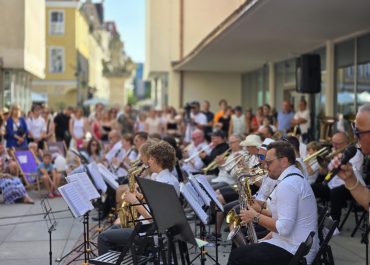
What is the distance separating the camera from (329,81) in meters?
15.0

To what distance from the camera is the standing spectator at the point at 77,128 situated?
16.4 metres

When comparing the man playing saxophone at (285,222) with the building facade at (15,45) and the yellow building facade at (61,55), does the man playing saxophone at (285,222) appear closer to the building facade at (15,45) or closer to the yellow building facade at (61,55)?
the building facade at (15,45)

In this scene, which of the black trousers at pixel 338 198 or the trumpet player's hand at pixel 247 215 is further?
the black trousers at pixel 338 198

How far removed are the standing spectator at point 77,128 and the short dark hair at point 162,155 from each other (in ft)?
32.4

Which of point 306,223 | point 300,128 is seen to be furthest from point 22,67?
point 306,223

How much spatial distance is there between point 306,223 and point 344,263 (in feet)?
7.68

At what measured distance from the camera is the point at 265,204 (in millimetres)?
6031

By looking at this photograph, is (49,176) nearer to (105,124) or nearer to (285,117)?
(105,124)

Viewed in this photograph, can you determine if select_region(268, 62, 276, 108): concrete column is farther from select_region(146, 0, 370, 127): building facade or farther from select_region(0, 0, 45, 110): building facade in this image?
select_region(0, 0, 45, 110): building facade

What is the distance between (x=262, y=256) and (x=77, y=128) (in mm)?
11976

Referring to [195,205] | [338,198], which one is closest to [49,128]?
[338,198]

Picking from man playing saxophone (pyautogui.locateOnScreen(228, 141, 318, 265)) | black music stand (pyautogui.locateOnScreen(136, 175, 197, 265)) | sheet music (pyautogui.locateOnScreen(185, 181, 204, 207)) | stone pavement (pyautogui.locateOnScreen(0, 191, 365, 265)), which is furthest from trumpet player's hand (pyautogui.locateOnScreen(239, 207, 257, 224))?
stone pavement (pyautogui.locateOnScreen(0, 191, 365, 265))

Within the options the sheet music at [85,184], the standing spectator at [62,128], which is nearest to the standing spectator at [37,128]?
the standing spectator at [62,128]

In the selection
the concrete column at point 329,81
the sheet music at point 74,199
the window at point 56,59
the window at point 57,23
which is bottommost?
the sheet music at point 74,199
